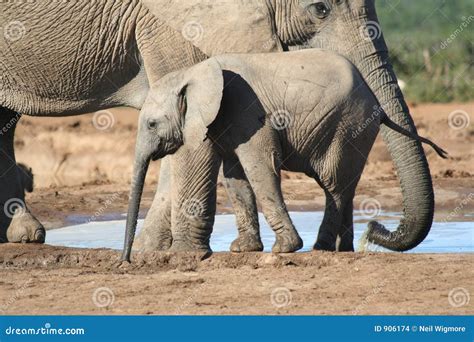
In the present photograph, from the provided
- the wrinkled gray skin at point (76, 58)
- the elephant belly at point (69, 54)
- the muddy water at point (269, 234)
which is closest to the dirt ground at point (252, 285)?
the wrinkled gray skin at point (76, 58)

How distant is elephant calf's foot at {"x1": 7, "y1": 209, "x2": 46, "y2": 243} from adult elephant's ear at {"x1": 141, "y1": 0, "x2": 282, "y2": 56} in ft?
6.17

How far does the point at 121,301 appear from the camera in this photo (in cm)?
752

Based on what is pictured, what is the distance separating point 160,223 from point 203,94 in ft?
4.08

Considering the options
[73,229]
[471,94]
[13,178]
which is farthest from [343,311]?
[471,94]

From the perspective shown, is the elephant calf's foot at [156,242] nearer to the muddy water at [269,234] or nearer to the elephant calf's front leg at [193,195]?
the elephant calf's front leg at [193,195]

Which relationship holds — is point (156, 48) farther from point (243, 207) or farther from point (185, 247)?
point (185, 247)

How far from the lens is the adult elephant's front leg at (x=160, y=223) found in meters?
9.59

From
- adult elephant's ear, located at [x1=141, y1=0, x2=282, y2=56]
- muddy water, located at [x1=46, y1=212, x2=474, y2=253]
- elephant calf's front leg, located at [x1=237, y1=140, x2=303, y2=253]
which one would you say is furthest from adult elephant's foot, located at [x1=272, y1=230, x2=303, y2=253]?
muddy water, located at [x1=46, y1=212, x2=474, y2=253]

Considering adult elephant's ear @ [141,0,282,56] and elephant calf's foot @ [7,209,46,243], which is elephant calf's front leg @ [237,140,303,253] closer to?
adult elephant's ear @ [141,0,282,56]

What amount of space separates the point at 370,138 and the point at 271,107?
0.67 metres

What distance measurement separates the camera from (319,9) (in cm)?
927

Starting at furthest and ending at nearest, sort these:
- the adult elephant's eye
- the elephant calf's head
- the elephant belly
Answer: the elephant belly → the adult elephant's eye → the elephant calf's head

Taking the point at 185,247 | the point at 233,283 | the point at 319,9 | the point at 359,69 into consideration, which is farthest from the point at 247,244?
the point at 319,9

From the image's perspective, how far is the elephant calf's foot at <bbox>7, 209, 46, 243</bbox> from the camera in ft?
33.7
